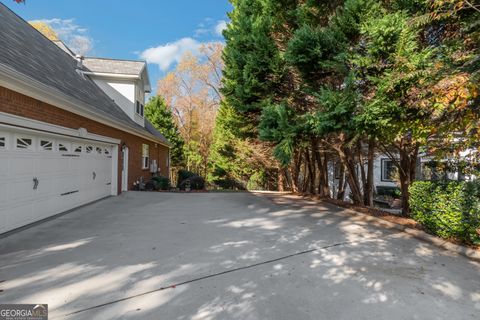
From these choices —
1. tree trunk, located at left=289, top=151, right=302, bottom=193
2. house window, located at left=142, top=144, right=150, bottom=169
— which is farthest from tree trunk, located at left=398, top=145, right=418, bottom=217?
house window, located at left=142, top=144, right=150, bottom=169

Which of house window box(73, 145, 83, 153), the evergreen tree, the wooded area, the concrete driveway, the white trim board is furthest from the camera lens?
the evergreen tree

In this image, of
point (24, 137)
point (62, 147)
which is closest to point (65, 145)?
point (62, 147)

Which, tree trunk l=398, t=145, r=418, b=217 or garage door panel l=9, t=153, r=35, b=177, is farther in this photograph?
tree trunk l=398, t=145, r=418, b=217

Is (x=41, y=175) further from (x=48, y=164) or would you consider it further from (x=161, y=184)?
(x=161, y=184)

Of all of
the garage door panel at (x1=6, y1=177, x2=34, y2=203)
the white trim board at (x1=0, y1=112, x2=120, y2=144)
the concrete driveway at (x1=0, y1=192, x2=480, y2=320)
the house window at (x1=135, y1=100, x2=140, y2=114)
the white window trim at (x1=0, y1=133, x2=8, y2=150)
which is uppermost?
the house window at (x1=135, y1=100, x2=140, y2=114)

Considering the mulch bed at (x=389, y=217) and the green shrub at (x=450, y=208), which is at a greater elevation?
the green shrub at (x=450, y=208)

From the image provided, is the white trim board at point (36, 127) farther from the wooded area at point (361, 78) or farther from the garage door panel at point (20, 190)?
the wooded area at point (361, 78)

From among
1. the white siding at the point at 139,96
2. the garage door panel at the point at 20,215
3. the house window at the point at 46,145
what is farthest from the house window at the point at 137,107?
the garage door panel at the point at 20,215

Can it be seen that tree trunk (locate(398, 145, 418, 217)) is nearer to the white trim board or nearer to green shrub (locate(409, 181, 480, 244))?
green shrub (locate(409, 181, 480, 244))

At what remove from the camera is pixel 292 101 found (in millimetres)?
9688

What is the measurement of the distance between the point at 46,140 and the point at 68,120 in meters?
1.04

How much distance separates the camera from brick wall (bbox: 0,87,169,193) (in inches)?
209

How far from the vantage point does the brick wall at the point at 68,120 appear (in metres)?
5.30

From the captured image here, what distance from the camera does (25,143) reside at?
582cm
